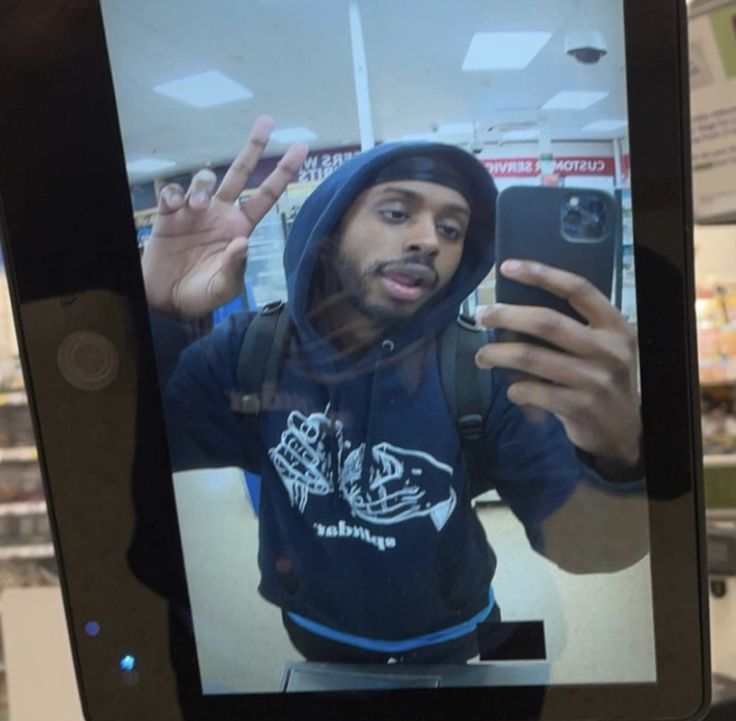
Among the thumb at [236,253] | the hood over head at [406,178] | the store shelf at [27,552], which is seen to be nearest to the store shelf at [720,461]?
the hood over head at [406,178]

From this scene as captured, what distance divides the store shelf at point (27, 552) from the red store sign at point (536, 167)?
1.29 ft

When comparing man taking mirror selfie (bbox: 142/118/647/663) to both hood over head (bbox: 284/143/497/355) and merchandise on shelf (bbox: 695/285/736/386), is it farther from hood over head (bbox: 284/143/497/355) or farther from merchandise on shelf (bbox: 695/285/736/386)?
merchandise on shelf (bbox: 695/285/736/386)

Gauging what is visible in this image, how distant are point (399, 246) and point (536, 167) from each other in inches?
3.2

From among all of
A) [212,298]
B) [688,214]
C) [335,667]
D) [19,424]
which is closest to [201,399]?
[212,298]

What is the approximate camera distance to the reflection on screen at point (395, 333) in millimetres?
364

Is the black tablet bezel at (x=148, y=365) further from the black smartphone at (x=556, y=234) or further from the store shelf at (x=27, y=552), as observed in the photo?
the store shelf at (x=27, y=552)

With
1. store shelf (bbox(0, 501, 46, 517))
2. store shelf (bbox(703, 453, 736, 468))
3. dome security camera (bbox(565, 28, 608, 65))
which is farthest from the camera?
store shelf (bbox(0, 501, 46, 517))

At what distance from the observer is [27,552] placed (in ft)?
1.98

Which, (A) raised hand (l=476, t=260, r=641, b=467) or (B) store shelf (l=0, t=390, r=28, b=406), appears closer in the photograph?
(A) raised hand (l=476, t=260, r=641, b=467)

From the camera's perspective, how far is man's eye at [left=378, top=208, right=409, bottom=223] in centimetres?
38

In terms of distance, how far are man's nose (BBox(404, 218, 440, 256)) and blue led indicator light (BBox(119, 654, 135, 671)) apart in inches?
11.2

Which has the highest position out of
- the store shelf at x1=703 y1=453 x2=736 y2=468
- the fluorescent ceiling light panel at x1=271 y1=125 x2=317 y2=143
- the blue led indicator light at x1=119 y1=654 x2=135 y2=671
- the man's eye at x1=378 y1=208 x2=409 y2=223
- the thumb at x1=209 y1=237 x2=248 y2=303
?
the fluorescent ceiling light panel at x1=271 y1=125 x2=317 y2=143

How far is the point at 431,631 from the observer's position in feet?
1.35

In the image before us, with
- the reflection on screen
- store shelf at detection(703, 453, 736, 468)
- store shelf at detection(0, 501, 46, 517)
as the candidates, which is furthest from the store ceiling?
store shelf at detection(0, 501, 46, 517)
